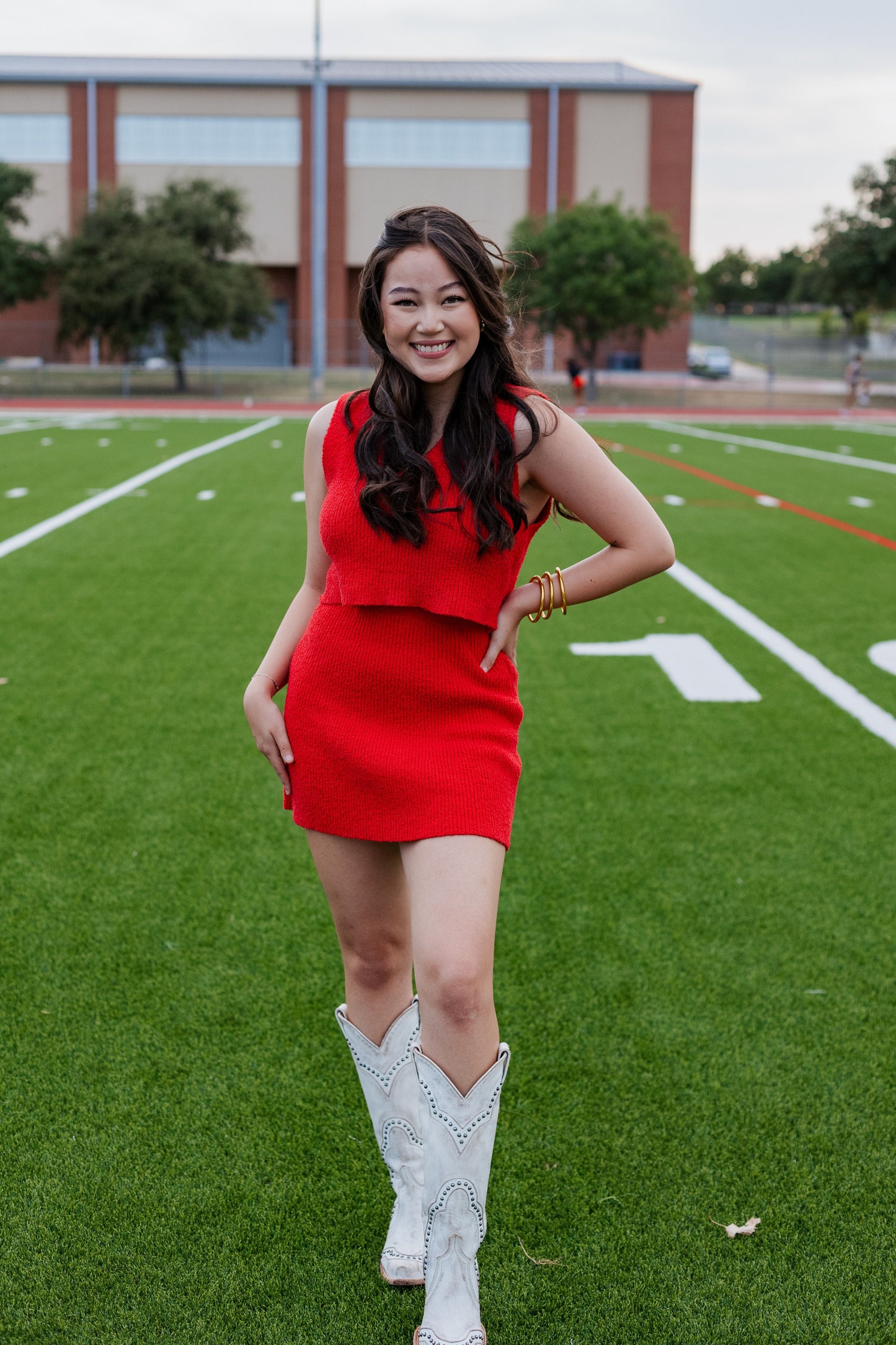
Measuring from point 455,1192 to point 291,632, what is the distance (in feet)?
3.45

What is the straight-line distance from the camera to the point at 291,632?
8.46 feet

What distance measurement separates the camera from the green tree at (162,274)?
3775 centimetres

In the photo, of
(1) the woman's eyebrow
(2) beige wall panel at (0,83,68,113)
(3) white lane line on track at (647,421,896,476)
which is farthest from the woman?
(2) beige wall panel at (0,83,68,113)

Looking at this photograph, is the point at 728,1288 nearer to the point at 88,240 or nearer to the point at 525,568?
the point at 525,568

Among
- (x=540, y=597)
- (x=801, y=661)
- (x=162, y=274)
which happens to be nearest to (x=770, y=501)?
(x=801, y=661)

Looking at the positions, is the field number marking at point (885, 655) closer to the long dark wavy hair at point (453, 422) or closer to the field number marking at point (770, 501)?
the field number marking at point (770, 501)

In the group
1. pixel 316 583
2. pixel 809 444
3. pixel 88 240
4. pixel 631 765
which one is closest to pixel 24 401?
pixel 88 240

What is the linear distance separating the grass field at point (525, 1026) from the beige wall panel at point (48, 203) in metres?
50.6

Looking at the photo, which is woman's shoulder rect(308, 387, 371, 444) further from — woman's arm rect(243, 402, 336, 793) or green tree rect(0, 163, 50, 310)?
green tree rect(0, 163, 50, 310)

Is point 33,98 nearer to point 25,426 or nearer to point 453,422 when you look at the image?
point 25,426

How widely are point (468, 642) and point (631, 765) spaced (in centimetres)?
342

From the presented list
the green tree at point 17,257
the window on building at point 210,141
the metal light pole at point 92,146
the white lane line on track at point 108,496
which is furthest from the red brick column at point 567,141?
the white lane line on track at point 108,496

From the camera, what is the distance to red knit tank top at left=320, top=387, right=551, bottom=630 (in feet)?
7.35

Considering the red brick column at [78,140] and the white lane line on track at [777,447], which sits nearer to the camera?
the white lane line on track at [777,447]
